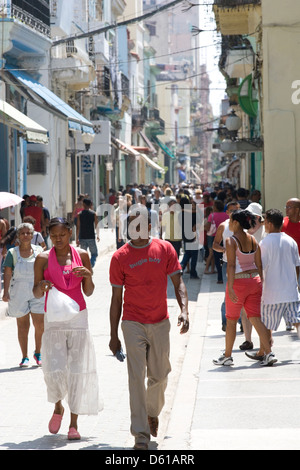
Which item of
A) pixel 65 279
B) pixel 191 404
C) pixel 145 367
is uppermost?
pixel 65 279

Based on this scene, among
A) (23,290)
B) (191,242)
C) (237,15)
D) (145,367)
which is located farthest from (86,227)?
(145,367)

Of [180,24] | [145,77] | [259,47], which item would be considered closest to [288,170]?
[259,47]

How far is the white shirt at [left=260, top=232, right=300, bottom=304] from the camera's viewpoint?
377 inches

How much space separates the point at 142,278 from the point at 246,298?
9.79 ft

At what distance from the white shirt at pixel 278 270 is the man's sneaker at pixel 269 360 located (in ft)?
1.74

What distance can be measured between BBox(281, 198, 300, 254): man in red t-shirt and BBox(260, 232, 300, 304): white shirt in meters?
1.53

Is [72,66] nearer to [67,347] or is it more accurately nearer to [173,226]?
[173,226]

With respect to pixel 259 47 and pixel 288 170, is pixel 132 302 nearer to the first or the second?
pixel 288 170

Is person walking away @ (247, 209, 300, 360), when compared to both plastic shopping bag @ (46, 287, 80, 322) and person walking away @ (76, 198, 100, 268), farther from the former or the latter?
person walking away @ (76, 198, 100, 268)

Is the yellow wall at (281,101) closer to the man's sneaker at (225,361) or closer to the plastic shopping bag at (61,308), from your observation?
the man's sneaker at (225,361)

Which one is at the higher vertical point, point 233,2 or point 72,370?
point 233,2

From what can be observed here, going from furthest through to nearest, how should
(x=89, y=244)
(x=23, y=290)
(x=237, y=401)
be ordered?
(x=89, y=244), (x=23, y=290), (x=237, y=401)

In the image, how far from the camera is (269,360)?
31.0 ft

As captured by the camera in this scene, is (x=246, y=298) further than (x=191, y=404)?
Yes
